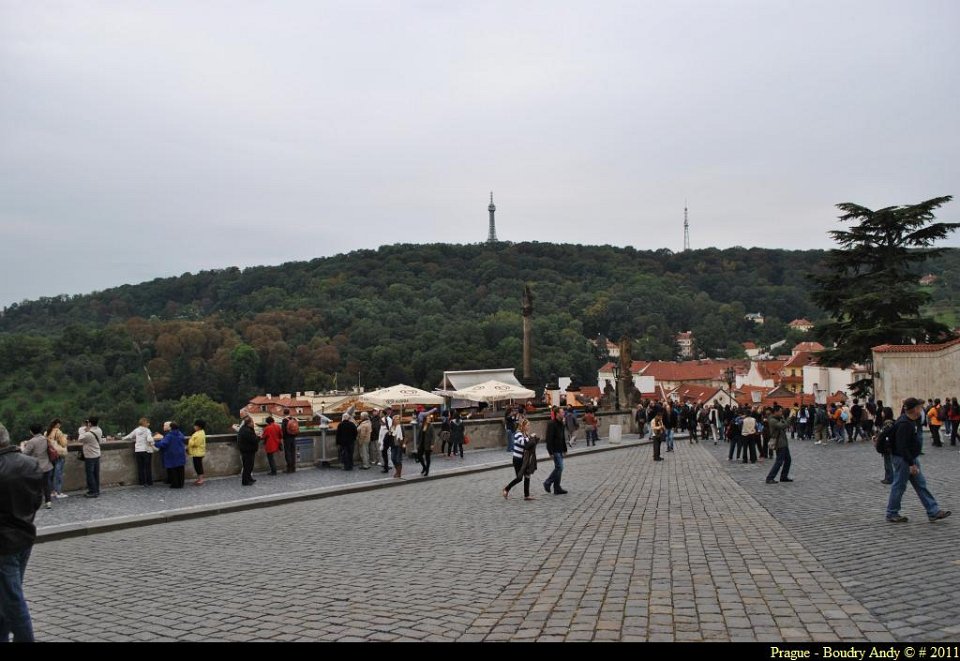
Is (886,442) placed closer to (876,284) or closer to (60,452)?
(60,452)

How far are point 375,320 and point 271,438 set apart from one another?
91.0m

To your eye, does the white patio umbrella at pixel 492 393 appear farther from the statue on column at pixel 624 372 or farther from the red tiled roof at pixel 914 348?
the red tiled roof at pixel 914 348

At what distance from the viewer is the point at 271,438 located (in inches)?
770

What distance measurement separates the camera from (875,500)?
497 inches

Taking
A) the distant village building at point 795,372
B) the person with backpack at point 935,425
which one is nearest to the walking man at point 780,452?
the person with backpack at point 935,425

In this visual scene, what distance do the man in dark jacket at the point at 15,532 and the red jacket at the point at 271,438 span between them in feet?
46.1

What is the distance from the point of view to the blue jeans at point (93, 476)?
1534 centimetres

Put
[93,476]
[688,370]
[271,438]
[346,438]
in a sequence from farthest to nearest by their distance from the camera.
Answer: [688,370]
[346,438]
[271,438]
[93,476]

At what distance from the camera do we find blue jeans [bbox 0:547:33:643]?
526 centimetres

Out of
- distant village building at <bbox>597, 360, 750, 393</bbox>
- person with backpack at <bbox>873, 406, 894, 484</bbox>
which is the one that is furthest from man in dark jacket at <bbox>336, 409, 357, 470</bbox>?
distant village building at <bbox>597, 360, 750, 393</bbox>

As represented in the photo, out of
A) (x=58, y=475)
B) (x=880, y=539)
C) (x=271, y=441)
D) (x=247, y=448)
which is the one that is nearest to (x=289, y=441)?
(x=271, y=441)

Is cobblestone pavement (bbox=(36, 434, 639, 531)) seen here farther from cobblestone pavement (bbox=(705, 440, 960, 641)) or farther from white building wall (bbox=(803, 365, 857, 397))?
white building wall (bbox=(803, 365, 857, 397))

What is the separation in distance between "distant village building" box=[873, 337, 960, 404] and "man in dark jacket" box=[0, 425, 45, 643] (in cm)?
3404
